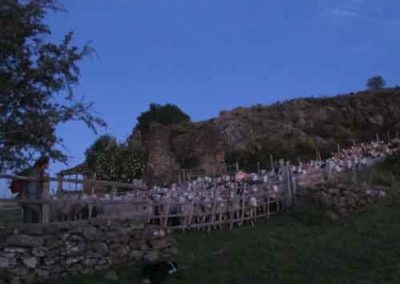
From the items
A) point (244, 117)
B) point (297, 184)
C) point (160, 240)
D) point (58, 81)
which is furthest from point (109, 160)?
point (58, 81)

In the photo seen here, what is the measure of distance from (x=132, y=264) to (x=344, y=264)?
3965mm

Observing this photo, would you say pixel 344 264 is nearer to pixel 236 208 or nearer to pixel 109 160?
pixel 236 208

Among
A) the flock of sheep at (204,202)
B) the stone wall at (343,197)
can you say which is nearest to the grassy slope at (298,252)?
the stone wall at (343,197)

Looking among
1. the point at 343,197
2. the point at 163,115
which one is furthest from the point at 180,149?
the point at 343,197

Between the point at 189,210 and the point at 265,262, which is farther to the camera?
the point at 189,210

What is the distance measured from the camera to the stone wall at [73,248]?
1186cm

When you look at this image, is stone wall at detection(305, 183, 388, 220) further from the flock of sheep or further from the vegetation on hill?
the vegetation on hill

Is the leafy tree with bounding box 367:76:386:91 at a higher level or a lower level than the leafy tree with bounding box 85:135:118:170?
higher

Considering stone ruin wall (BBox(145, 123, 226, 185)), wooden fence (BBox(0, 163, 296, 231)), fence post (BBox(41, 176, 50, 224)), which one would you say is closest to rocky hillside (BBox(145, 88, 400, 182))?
stone ruin wall (BBox(145, 123, 226, 185))

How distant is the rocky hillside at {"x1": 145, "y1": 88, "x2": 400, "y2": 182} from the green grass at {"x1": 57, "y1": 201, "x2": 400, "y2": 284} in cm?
1302

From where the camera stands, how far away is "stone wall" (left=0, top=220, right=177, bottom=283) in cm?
1186

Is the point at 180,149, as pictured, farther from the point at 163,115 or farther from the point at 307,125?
the point at 163,115

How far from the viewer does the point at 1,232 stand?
11961 millimetres

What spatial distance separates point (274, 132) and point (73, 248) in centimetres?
1962
